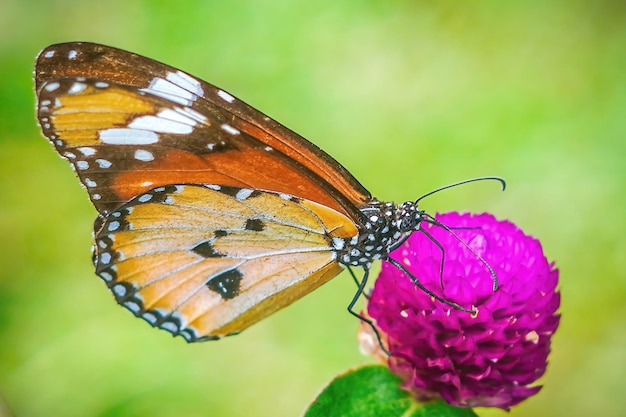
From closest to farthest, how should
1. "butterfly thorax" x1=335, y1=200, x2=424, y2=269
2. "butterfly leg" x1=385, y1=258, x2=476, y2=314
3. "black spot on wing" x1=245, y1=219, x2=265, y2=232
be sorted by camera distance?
1. "butterfly leg" x1=385, y1=258, x2=476, y2=314
2. "butterfly thorax" x1=335, y1=200, x2=424, y2=269
3. "black spot on wing" x1=245, y1=219, x2=265, y2=232

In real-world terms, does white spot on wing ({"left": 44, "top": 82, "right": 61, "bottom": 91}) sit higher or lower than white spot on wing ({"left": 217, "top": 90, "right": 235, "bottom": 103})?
lower

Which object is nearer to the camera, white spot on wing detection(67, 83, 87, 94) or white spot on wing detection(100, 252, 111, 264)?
white spot on wing detection(67, 83, 87, 94)

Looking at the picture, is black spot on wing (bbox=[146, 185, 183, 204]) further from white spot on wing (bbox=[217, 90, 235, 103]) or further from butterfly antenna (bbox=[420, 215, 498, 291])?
butterfly antenna (bbox=[420, 215, 498, 291])

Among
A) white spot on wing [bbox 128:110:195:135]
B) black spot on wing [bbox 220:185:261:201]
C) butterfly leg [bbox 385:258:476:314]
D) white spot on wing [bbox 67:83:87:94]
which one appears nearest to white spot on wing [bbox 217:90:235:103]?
white spot on wing [bbox 128:110:195:135]

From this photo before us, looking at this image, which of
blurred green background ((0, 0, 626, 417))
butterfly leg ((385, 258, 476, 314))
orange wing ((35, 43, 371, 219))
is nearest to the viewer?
butterfly leg ((385, 258, 476, 314))

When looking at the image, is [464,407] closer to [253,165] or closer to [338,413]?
[338,413]

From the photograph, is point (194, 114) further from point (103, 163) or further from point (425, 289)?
point (425, 289)

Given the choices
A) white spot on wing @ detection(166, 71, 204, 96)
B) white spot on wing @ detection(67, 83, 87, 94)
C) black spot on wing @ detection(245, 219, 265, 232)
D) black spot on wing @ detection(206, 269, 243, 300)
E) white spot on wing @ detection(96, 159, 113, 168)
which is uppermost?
white spot on wing @ detection(166, 71, 204, 96)
